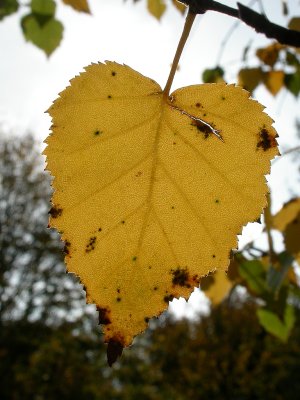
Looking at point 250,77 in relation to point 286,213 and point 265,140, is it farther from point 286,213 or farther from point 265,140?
point 265,140

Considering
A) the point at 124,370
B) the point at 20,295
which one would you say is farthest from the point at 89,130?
the point at 20,295

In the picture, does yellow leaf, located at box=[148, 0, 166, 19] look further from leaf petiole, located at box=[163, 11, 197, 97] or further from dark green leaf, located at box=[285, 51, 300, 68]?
leaf petiole, located at box=[163, 11, 197, 97]

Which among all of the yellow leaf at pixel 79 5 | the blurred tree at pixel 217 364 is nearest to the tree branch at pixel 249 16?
the yellow leaf at pixel 79 5

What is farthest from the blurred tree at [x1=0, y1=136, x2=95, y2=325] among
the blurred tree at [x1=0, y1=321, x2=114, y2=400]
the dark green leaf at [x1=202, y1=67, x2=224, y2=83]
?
the dark green leaf at [x1=202, y1=67, x2=224, y2=83]

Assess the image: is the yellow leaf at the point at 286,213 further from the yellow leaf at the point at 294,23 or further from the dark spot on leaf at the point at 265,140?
the dark spot on leaf at the point at 265,140

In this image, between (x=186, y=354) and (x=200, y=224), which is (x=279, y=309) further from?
(x=186, y=354)

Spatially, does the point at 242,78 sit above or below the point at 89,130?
below

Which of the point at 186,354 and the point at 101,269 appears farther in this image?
the point at 186,354
